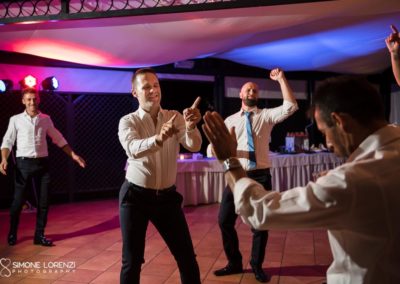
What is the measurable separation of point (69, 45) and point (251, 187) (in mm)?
4414

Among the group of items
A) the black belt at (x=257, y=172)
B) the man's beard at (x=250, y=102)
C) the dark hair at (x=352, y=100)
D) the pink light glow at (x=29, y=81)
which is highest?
the pink light glow at (x=29, y=81)

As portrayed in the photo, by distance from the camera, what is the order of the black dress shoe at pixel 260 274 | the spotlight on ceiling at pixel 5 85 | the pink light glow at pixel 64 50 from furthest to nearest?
1. the spotlight on ceiling at pixel 5 85
2. the pink light glow at pixel 64 50
3. the black dress shoe at pixel 260 274

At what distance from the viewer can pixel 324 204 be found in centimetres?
98

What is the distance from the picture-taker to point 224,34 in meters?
4.36

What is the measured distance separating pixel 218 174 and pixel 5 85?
12.4 feet

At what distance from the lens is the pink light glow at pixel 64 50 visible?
4801 mm

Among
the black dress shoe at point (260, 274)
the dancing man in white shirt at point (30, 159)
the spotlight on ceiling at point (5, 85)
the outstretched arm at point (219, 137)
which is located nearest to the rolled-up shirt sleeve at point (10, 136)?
the dancing man in white shirt at point (30, 159)

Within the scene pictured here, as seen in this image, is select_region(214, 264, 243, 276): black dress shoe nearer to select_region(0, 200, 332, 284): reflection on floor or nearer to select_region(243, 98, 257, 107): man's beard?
select_region(0, 200, 332, 284): reflection on floor

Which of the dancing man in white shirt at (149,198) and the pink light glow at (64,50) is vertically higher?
the pink light glow at (64,50)

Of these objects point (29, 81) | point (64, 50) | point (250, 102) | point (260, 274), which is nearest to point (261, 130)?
point (250, 102)

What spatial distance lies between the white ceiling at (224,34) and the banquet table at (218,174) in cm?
182

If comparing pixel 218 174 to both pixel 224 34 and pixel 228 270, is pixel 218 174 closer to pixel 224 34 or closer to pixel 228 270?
pixel 224 34

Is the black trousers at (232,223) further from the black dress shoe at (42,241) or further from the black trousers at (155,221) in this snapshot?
the black dress shoe at (42,241)

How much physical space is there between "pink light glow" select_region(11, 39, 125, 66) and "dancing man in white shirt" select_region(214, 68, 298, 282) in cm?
268
